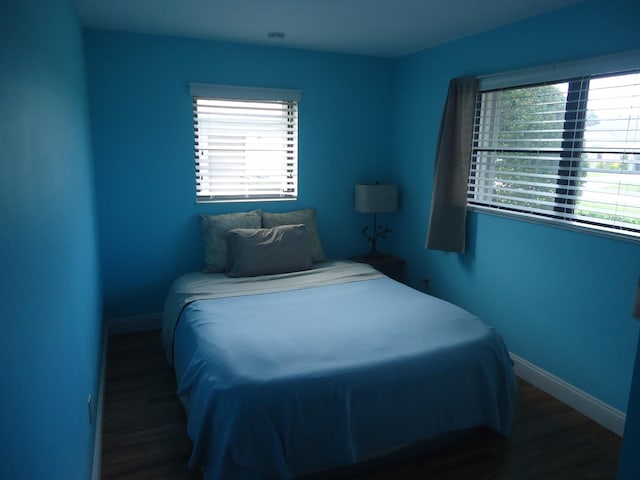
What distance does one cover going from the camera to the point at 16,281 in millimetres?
982

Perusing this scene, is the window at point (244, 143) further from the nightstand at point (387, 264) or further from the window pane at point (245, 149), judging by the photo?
the nightstand at point (387, 264)

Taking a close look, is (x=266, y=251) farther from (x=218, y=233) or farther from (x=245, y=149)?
(x=245, y=149)

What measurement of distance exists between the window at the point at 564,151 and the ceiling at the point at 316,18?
522 millimetres

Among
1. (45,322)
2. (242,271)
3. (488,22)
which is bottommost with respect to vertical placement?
(242,271)

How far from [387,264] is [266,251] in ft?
4.03

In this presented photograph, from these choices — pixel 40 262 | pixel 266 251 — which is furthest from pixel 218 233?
pixel 40 262

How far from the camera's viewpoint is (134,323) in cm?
379

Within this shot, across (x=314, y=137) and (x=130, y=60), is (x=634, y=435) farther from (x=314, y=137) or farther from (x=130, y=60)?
(x=130, y=60)

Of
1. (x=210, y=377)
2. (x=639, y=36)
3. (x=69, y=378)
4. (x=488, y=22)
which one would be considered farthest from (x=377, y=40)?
(x=69, y=378)

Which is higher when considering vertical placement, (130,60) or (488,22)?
(488,22)

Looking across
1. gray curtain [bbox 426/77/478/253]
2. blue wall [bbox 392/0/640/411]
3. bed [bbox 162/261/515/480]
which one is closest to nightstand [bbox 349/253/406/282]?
blue wall [bbox 392/0/640/411]

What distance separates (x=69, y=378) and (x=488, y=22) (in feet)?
10.4

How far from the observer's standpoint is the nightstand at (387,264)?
418cm

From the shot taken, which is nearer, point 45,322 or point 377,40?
point 45,322
